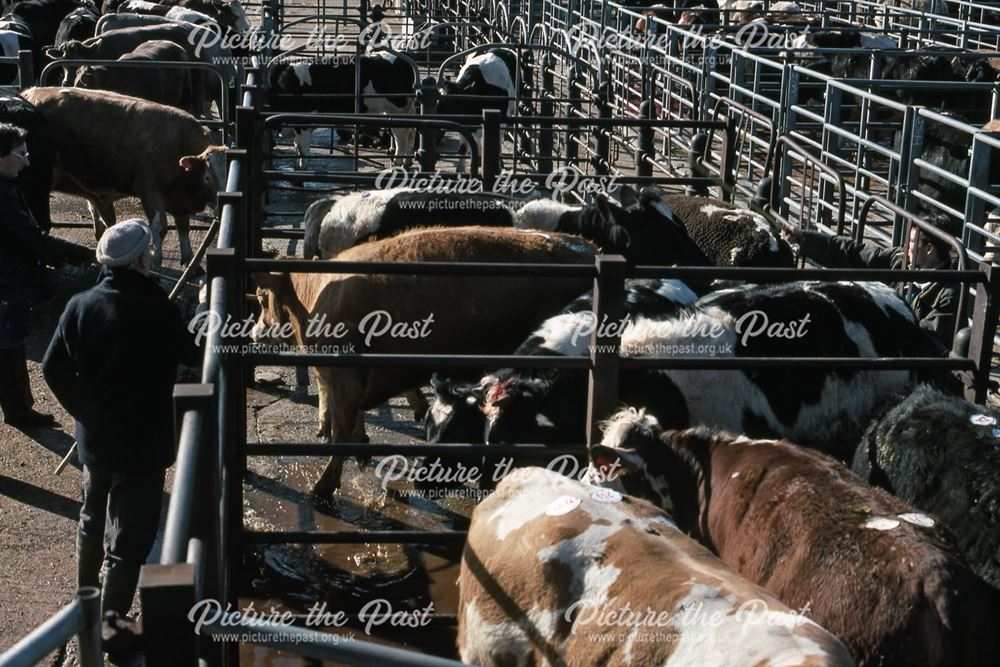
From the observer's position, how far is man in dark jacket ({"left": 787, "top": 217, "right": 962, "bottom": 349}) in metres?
6.76

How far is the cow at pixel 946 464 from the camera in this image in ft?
13.8

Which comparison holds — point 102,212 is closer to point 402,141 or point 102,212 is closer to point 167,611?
point 402,141

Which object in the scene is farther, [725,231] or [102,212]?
[102,212]

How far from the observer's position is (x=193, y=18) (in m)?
19.5

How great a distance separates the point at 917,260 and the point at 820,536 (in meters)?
3.41

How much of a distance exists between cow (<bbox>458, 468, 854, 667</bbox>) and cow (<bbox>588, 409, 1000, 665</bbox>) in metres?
0.42

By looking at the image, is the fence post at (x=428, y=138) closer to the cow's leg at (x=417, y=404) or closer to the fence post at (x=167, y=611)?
the cow's leg at (x=417, y=404)

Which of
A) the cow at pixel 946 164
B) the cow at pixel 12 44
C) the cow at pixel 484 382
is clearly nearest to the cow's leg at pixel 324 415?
the cow at pixel 484 382

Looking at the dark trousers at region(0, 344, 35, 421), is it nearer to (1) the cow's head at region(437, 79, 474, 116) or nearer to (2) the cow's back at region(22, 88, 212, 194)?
(2) the cow's back at region(22, 88, 212, 194)

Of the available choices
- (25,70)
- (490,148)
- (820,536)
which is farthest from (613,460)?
(25,70)

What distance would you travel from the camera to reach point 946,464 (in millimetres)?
4496

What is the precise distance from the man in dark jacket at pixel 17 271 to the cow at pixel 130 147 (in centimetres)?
290

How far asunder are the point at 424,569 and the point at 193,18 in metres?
15.5

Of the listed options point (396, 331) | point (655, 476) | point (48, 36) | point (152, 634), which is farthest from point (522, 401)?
point (48, 36)
